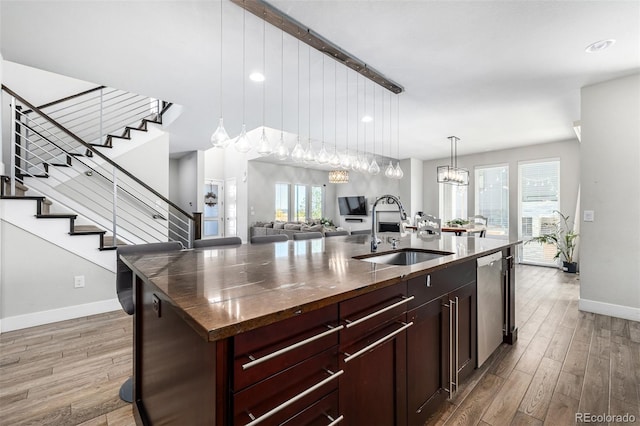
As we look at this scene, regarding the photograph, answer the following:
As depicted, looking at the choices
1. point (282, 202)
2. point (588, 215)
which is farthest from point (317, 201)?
point (588, 215)

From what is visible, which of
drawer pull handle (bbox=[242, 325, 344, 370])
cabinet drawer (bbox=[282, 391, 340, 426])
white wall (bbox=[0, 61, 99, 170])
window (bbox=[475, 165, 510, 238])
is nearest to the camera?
drawer pull handle (bbox=[242, 325, 344, 370])

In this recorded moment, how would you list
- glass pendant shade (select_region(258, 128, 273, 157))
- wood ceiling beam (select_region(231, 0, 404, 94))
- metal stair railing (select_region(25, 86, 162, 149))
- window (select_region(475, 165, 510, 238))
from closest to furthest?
wood ceiling beam (select_region(231, 0, 404, 94))
glass pendant shade (select_region(258, 128, 273, 157))
metal stair railing (select_region(25, 86, 162, 149))
window (select_region(475, 165, 510, 238))

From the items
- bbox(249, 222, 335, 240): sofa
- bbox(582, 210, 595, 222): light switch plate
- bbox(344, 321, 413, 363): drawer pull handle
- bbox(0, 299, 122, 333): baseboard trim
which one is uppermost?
bbox(582, 210, 595, 222): light switch plate

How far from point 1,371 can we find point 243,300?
Result: 257cm

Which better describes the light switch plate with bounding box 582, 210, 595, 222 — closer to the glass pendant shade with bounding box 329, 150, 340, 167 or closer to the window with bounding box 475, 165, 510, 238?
the glass pendant shade with bounding box 329, 150, 340, 167

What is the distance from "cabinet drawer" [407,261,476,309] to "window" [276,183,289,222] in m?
7.92

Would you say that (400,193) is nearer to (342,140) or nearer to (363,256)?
(342,140)

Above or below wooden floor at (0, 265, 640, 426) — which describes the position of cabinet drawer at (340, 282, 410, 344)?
above

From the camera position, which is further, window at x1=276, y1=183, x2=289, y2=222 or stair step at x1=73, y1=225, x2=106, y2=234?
window at x1=276, y1=183, x2=289, y2=222

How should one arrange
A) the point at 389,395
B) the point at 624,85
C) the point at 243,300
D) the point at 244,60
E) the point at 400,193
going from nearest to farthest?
the point at 243,300 < the point at 389,395 < the point at 244,60 < the point at 624,85 < the point at 400,193

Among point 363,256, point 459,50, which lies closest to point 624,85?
point 459,50

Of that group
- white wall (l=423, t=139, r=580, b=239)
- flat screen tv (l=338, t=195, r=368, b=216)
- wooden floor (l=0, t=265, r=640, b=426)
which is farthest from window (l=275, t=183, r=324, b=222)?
wooden floor (l=0, t=265, r=640, b=426)

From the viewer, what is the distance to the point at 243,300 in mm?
977
